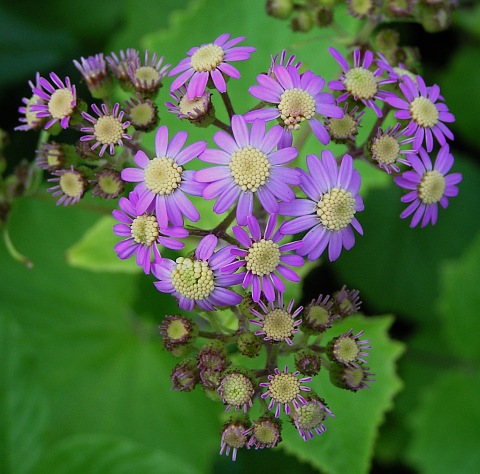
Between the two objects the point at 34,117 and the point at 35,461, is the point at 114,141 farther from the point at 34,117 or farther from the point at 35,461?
the point at 35,461

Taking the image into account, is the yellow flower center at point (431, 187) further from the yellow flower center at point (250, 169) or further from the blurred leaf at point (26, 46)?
the blurred leaf at point (26, 46)

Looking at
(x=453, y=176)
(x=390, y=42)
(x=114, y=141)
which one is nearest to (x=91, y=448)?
(x=114, y=141)

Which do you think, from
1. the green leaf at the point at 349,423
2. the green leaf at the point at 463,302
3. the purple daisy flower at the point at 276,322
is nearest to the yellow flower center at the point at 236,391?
the purple daisy flower at the point at 276,322

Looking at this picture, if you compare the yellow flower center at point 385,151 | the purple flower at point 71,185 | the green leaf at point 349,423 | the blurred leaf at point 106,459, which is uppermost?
the yellow flower center at point 385,151

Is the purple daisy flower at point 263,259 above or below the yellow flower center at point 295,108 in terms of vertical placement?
below

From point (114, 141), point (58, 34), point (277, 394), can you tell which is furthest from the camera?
point (58, 34)

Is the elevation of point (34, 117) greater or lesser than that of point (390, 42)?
lesser
